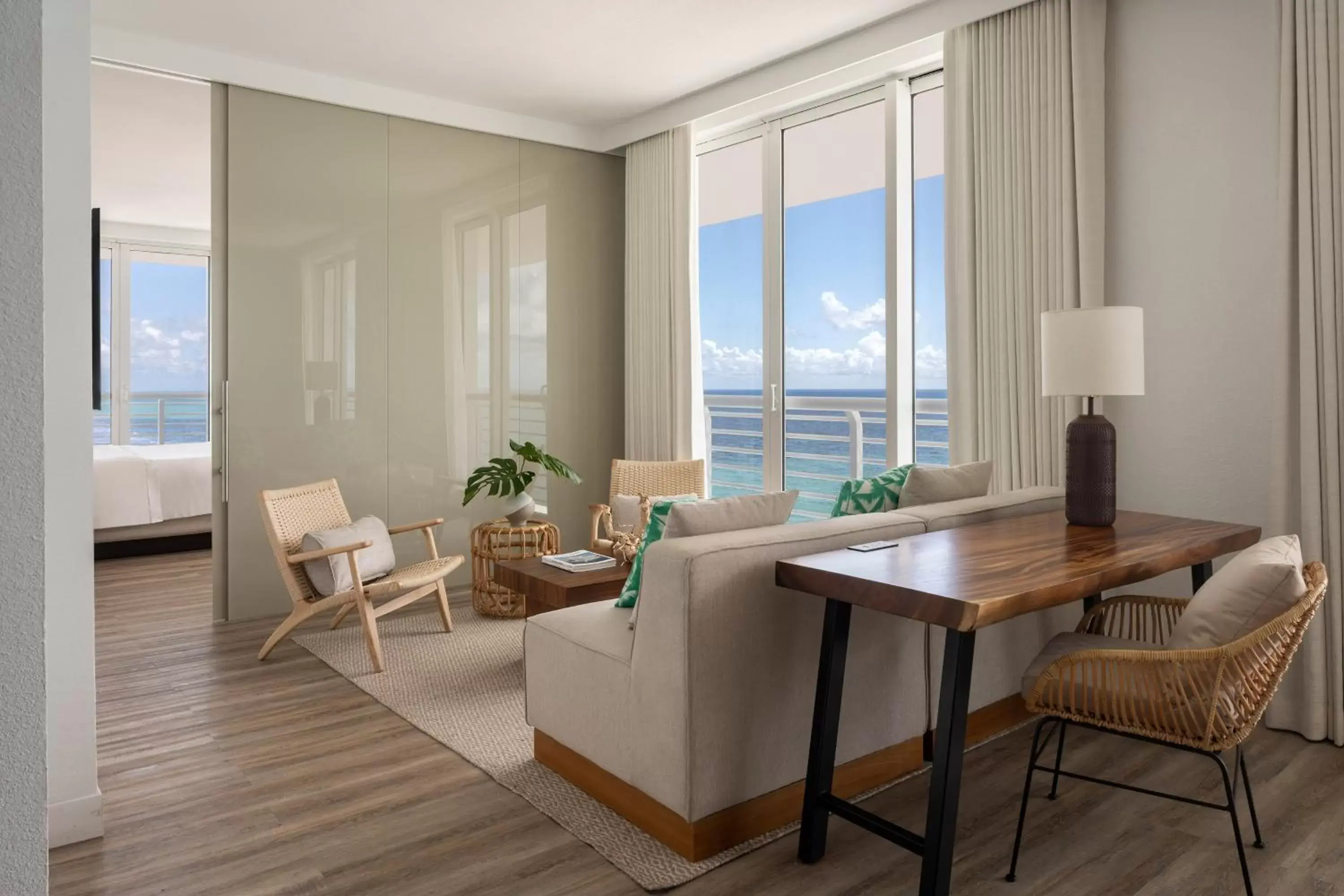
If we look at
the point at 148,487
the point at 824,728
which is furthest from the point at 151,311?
the point at 824,728

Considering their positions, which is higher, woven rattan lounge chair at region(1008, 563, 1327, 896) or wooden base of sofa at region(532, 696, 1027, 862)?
woven rattan lounge chair at region(1008, 563, 1327, 896)

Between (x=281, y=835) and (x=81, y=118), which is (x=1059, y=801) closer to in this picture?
(x=281, y=835)

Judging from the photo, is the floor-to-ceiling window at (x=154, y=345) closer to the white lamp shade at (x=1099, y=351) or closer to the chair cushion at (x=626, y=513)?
the chair cushion at (x=626, y=513)

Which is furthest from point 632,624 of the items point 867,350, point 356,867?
point 867,350

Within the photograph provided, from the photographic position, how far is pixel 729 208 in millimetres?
5922

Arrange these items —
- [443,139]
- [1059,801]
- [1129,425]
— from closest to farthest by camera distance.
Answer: [1059,801] < [1129,425] < [443,139]

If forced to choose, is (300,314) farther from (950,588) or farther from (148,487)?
(950,588)

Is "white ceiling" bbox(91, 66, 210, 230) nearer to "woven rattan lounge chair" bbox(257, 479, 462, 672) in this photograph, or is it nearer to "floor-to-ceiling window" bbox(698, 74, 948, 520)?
"woven rattan lounge chair" bbox(257, 479, 462, 672)

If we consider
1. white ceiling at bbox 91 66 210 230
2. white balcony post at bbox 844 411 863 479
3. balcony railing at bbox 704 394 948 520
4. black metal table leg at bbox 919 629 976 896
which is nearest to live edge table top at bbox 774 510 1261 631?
black metal table leg at bbox 919 629 976 896

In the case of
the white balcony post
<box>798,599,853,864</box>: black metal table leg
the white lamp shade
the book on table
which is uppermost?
the white lamp shade

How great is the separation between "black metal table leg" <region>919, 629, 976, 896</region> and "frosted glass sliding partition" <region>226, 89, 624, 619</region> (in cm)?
404

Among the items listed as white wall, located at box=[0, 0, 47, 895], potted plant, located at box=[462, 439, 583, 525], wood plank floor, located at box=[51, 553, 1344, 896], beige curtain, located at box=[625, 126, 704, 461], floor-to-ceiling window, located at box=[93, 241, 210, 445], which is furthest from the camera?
floor-to-ceiling window, located at box=[93, 241, 210, 445]

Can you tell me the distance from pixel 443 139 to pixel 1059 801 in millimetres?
4779

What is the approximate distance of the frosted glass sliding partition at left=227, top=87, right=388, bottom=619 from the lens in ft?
15.5
